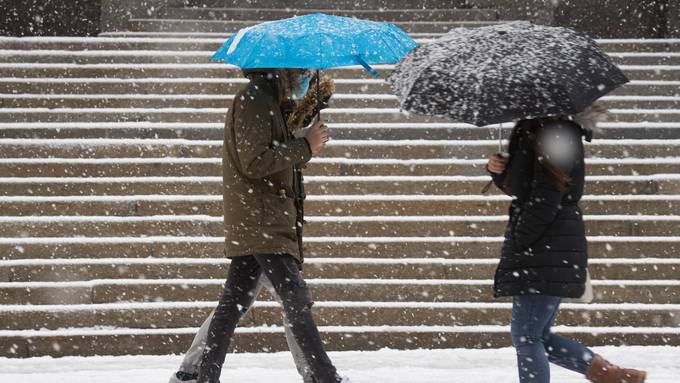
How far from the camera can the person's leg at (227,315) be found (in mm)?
4363

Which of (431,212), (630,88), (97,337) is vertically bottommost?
(97,337)

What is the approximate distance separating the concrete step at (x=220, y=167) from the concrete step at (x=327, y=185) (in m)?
0.07

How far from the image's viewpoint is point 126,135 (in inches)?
307

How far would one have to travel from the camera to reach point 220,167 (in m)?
7.34

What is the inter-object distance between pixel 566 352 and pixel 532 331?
249 mm

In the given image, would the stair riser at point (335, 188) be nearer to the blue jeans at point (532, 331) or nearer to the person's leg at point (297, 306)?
the person's leg at point (297, 306)

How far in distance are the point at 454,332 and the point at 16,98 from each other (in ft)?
14.9

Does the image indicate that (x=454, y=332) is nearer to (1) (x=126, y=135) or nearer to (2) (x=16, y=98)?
(1) (x=126, y=135)

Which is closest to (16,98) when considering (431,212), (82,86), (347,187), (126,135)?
(82,86)

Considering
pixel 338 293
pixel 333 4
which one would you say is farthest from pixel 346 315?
pixel 333 4

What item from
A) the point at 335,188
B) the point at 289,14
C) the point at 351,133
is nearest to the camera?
the point at 335,188

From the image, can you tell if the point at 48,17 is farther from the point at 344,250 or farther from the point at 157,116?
the point at 344,250

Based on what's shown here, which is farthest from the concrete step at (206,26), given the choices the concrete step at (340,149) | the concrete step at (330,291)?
the concrete step at (330,291)

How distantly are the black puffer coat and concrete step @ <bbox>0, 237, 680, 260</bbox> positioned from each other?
9.00ft
